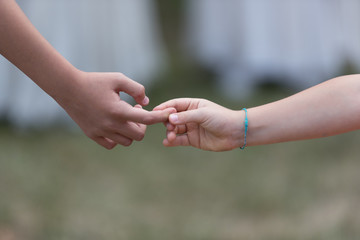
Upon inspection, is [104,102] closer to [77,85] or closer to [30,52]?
[77,85]

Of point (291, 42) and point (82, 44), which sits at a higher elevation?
point (291, 42)

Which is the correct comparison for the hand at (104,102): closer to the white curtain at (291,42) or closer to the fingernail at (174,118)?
the fingernail at (174,118)

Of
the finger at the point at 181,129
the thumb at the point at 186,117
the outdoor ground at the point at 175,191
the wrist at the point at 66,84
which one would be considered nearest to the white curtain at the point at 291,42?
the outdoor ground at the point at 175,191

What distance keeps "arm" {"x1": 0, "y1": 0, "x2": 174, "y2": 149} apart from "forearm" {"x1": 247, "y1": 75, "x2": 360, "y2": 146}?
0.32 m

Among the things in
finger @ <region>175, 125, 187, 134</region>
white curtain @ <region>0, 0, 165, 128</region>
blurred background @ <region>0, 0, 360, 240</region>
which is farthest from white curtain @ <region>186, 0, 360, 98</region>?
finger @ <region>175, 125, 187, 134</region>

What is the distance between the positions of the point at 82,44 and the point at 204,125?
291 centimetres

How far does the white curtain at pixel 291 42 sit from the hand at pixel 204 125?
294 cm

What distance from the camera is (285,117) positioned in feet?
4.85

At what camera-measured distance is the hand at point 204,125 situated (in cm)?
148

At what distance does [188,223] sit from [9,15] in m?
1.55

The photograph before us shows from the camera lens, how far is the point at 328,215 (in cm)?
249

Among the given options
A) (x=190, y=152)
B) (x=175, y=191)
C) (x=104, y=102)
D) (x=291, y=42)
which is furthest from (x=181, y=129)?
(x=291, y=42)

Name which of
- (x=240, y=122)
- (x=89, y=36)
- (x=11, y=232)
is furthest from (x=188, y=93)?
(x=240, y=122)

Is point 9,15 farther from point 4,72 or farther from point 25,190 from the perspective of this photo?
point 4,72
